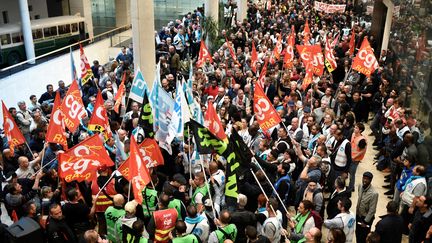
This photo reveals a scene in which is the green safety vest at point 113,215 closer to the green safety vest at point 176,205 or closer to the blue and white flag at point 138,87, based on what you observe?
the green safety vest at point 176,205

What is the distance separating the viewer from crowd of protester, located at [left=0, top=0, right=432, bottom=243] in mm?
7117

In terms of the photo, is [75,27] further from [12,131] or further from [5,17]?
[12,131]

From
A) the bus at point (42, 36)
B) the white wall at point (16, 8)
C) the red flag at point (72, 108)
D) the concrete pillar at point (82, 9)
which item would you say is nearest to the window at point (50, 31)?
the bus at point (42, 36)

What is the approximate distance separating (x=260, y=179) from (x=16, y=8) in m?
23.1

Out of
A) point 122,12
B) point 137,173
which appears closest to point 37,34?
point 122,12

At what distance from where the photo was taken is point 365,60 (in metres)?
13.3

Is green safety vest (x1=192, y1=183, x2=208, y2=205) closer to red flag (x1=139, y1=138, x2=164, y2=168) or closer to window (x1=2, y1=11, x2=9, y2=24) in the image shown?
red flag (x1=139, y1=138, x2=164, y2=168)

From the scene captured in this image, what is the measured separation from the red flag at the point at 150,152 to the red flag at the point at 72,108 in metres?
2.23

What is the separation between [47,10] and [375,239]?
28.5m

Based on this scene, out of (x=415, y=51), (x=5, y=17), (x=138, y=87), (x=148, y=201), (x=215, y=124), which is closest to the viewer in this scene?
(x=148, y=201)

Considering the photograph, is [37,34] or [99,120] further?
[37,34]

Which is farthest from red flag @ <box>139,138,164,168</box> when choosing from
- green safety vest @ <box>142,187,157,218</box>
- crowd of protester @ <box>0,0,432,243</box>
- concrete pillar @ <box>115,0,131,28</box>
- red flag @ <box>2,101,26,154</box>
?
concrete pillar @ <box>115,0,131,28</box>

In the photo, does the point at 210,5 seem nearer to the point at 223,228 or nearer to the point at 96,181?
the point at 96,181

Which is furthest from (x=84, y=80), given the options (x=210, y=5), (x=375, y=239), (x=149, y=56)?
(x=210, y=5)
